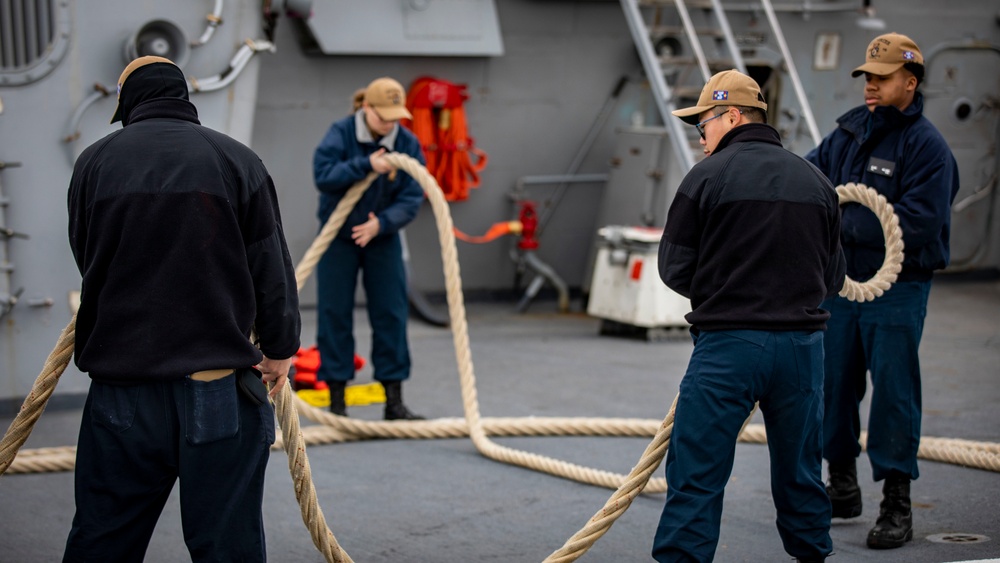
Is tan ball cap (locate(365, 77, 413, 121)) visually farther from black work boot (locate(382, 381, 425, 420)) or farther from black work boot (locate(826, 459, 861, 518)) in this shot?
black work boot (locate(826, 459, 861, 518))

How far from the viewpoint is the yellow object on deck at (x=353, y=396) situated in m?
6.62

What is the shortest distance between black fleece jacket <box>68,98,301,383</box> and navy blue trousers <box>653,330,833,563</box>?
1.27 meters

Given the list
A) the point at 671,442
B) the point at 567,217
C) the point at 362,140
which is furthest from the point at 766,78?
the point at 671,442

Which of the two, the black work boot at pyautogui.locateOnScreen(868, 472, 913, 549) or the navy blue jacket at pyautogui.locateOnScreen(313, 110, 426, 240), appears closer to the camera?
the black work boot at pyautogui.locateOnScreen(868, 472, 913, 549)

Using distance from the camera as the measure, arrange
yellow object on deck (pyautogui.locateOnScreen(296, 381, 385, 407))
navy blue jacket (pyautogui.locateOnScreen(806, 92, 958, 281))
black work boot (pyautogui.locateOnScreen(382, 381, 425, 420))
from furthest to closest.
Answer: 1. yellow object on deck (pyautogui.locateOnScreen(296, 381, 385, 407))
2. black work boot (pyautogui.locateOnScreen(382, 381, 425, 420))
3. navy blue jacket (pyautogui.locateOnScreen(806, 92, 958, 281))

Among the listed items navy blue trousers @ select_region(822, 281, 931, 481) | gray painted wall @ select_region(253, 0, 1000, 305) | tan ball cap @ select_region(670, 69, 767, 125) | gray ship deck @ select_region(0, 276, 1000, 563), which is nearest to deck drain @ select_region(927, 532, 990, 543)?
gray ship deck @ select_region(0, 276, 1000, 563)

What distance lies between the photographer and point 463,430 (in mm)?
5820

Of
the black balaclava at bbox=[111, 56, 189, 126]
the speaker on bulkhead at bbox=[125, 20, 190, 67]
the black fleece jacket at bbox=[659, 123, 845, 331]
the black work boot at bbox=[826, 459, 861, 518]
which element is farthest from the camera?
the speaker on bulkhead at bbox=[125, 20, 190, 67]

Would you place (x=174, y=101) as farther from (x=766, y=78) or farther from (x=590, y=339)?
(x=766, y=78)

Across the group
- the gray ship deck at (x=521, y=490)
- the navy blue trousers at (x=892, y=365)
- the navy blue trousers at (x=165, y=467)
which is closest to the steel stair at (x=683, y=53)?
the gray ship deck at (x=521, y=490)

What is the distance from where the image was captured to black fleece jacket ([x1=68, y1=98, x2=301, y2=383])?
2.92m

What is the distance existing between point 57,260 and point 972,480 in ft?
14.8

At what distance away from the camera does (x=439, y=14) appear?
30.3ft

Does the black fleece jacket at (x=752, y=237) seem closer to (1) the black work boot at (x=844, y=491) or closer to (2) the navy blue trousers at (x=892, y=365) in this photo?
(2) the navy blue trousers at (x=892, y=365)
